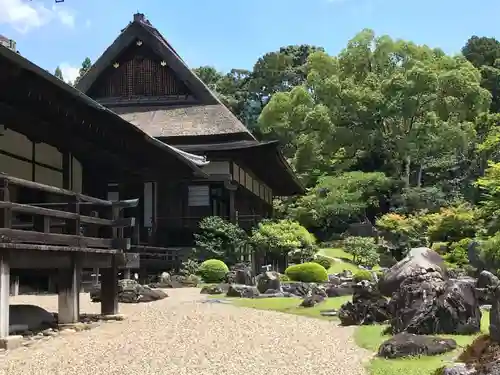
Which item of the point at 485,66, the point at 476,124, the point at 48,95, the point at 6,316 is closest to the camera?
the point at 6,316

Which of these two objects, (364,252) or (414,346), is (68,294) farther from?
(364,252)

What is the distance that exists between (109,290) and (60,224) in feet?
7.57

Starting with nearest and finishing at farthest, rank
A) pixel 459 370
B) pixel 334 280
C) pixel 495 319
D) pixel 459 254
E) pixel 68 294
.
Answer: pixel 459 370 < pixel 495 319 < pixel 68 294 < pixel 334 280 < pixel 459 254

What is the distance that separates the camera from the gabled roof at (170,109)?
91.7 ft

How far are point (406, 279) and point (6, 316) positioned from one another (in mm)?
6504

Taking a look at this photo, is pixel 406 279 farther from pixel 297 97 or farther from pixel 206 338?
pixel 297 97

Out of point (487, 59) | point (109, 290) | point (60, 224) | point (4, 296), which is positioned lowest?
point (109, 290)

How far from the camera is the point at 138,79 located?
2989 centimetres

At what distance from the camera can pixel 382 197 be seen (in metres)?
44.0

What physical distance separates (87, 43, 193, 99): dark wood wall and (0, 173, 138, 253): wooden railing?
1497 centimetres

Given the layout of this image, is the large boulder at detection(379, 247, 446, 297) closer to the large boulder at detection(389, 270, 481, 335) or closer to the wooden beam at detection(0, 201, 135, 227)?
the large boulder at detection(389, 270, 481, 335)

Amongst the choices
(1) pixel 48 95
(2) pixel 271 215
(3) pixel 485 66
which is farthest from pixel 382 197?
(1) pixel 48 95

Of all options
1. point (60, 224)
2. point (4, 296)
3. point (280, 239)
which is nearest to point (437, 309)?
point (4, 296)

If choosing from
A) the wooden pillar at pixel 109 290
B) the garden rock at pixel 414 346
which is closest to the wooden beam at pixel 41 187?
the wooden pillar at pixel 109 290
